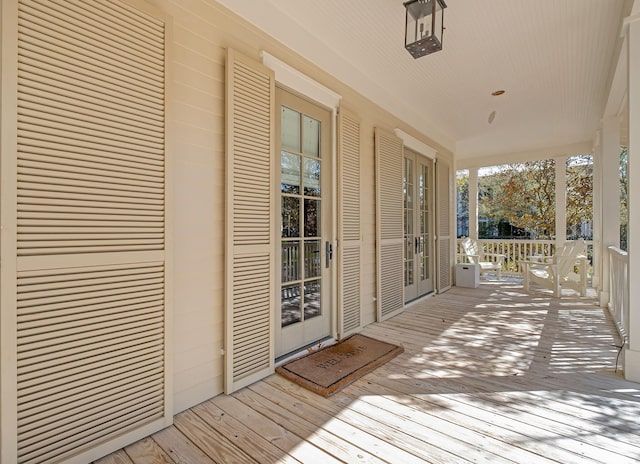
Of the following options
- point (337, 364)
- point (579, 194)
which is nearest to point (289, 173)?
point (337, 364)

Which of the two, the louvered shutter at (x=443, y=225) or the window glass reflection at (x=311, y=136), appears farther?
the louvered shutter at (x=443, y=225)

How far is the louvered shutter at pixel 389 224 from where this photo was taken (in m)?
4.06

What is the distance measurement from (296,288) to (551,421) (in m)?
2.02

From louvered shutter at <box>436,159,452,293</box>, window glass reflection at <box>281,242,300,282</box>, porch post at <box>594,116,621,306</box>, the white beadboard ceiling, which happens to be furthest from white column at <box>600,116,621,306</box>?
window glass reflection at <box>281,242,300,282</box>

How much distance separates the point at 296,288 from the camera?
116 inches

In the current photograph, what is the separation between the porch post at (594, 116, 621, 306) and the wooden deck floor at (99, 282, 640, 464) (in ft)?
6.18

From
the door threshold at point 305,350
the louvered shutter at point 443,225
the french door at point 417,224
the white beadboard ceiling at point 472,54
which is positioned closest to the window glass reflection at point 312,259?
the door threshold at point 305,350

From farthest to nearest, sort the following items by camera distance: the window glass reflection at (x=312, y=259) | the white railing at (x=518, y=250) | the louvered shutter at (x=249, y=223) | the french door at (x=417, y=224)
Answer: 1. the white railing at (x=518, y=250)
2. the french door at (x=417, y=224)
3. the window glass reflection at (x=312, y=259)
4. the louvered shutter at (x=249, y=223)

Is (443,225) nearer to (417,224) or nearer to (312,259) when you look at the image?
(417,224)

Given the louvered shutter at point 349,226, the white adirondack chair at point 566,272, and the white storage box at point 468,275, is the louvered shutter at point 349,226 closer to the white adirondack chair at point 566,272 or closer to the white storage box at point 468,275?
the white storage box at point 468,275

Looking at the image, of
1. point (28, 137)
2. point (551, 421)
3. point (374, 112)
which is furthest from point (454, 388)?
point (374, 112)

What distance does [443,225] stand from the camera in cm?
606

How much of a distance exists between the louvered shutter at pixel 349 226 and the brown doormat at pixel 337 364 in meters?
0.34

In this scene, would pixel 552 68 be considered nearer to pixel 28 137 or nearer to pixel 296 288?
pixel 296 288
